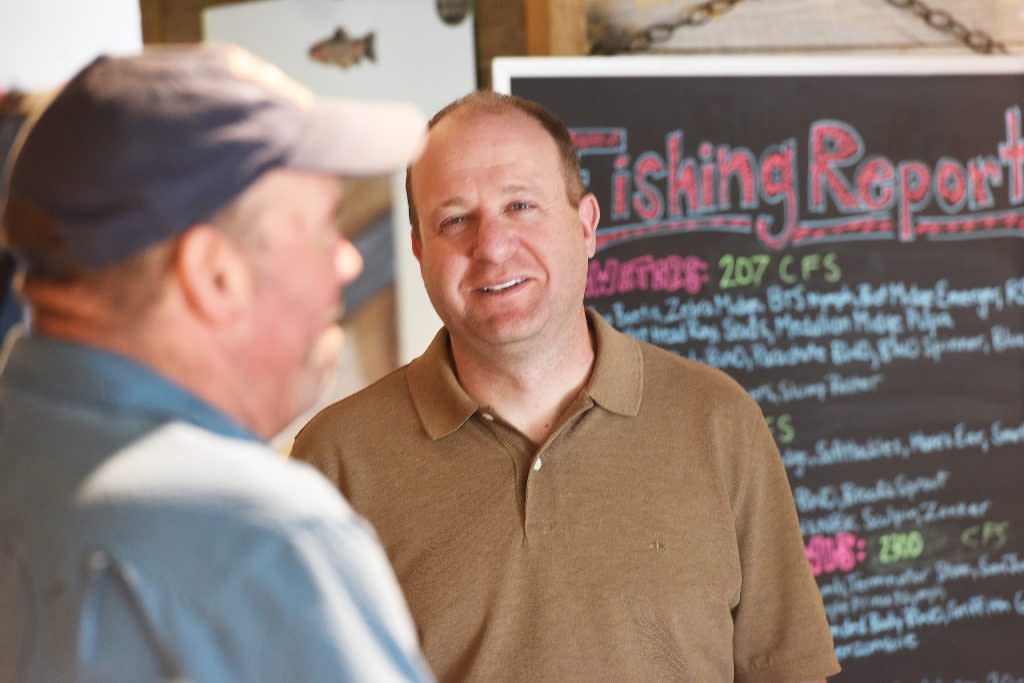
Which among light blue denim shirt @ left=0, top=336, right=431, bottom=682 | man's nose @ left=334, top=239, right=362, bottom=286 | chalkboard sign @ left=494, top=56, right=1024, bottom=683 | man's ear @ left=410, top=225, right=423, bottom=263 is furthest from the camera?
chalkboard sign @ left=494, top=56, right=1024, bottom=683

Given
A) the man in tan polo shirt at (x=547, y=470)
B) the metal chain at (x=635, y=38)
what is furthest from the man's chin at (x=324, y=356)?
the metal chain at (x=635, y=38)

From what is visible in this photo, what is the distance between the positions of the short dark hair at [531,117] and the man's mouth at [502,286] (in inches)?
7.3

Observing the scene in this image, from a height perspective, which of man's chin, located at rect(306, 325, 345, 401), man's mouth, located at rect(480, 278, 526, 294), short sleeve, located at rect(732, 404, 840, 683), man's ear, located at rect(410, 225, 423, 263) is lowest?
short sleeve, located at rect(732, 404, 840, 683)

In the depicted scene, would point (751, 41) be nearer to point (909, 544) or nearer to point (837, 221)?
point (837, 221)

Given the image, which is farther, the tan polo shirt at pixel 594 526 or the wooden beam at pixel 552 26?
the wooden beam at pixel 552 26

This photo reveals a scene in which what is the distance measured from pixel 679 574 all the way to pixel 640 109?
1.11m

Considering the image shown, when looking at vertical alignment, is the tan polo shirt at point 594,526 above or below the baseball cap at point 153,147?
below

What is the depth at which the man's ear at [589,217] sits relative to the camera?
6.17 feet

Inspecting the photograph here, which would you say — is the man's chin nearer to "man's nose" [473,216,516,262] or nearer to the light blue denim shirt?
the light blue denim shirt

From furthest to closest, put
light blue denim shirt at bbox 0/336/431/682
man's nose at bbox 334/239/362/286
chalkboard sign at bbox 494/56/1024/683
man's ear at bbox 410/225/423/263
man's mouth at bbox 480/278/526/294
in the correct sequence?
chalkboard sign at bbox 494/56/1024/683, man's ear at bbox 410/225/423/263, man's mouth at bbox 480/278/526/294, man's nose at bbox 334/239/362/286, light blue denim shirt at bbox 0/336/431/682

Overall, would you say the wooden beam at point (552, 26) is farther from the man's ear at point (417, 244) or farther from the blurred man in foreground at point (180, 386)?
the blurred man in foreground at point (180, 386)

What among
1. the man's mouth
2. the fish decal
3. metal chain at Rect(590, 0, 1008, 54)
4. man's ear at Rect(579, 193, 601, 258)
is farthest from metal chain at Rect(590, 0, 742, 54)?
the man's mouth

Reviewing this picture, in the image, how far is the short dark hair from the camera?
1.80 m

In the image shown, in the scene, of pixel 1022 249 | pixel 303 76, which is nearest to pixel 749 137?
pixel 1022 249
